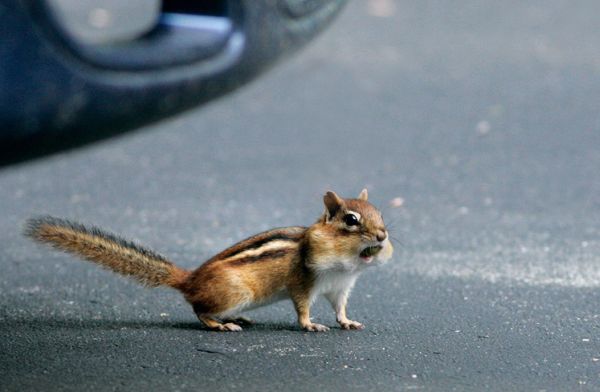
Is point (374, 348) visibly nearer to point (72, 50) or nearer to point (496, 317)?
point (496, 317)

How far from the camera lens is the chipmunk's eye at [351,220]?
4.22 meters

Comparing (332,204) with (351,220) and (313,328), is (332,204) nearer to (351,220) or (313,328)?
(351,220)

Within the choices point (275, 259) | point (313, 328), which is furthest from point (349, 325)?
point (275, 259)

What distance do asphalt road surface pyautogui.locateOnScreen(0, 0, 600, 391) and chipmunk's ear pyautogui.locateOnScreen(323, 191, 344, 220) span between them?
48cm

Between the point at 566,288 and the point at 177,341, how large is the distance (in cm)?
182

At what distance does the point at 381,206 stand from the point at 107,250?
2434mm

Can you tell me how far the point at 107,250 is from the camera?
4.39 meters

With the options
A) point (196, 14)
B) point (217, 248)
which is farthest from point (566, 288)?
point (196, 14)

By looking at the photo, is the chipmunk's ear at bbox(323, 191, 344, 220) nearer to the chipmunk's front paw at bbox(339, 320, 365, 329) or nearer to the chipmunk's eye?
the chipmunk's eye

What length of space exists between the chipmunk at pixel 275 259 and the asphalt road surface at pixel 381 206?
134mm

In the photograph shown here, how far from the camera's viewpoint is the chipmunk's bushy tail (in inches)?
169

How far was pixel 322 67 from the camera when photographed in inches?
406

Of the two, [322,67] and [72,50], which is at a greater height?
[322,67]

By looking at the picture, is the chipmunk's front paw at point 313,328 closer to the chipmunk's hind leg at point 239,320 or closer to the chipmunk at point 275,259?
the chipmunk at point 275,259
